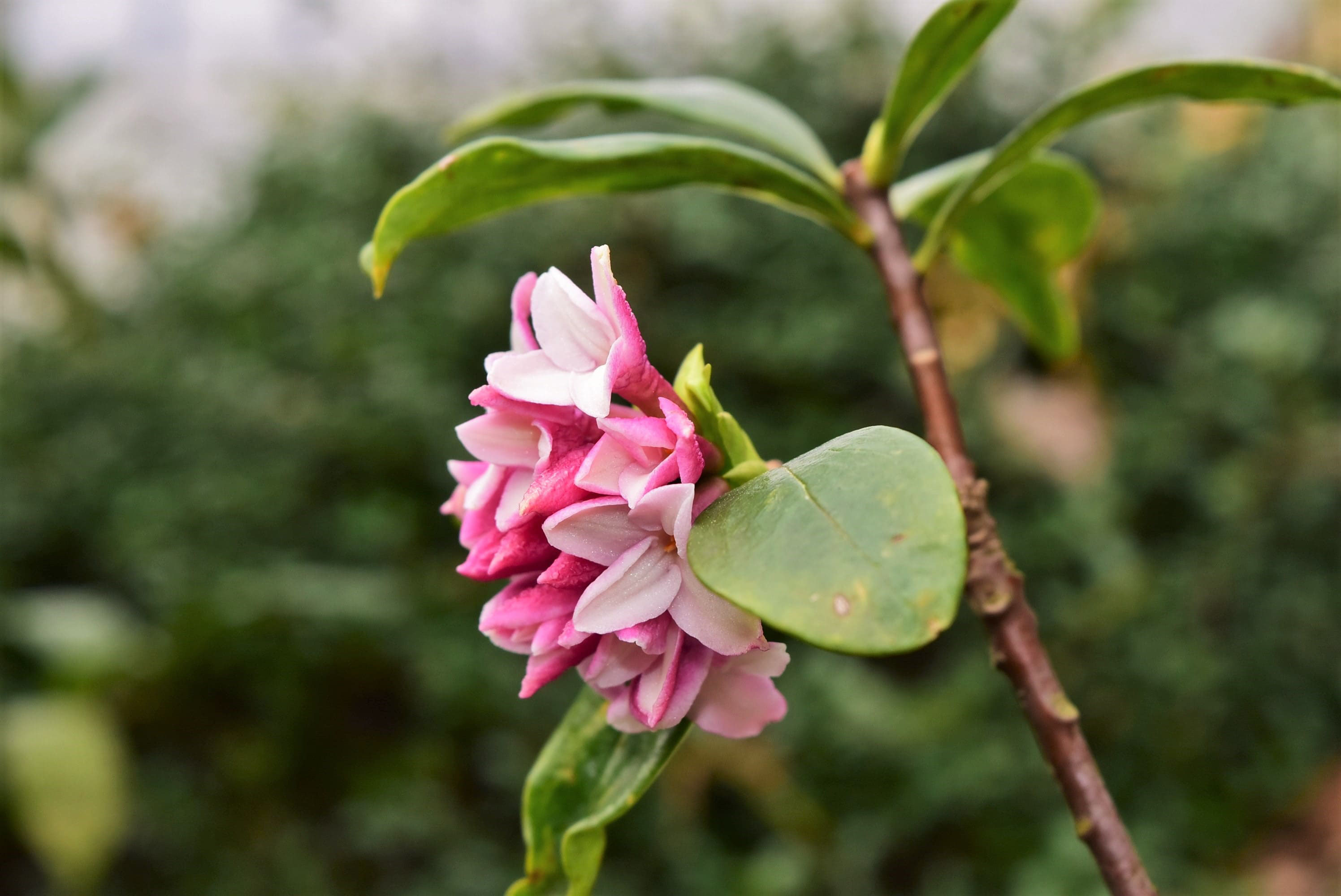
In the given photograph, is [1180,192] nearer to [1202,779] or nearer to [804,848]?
[1202,779]

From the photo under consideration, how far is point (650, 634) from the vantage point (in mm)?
356

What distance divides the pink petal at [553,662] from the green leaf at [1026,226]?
0.38 metres

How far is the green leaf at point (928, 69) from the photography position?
50 cm

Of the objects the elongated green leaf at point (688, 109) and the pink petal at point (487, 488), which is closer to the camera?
the pink petal at point (487, 488)

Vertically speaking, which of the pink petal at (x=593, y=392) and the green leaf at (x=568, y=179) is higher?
the green leaf at (x=568, y=179)

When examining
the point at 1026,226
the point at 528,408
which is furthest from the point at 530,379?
the point at 1026,226

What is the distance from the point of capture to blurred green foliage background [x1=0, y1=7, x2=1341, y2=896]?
1747mm

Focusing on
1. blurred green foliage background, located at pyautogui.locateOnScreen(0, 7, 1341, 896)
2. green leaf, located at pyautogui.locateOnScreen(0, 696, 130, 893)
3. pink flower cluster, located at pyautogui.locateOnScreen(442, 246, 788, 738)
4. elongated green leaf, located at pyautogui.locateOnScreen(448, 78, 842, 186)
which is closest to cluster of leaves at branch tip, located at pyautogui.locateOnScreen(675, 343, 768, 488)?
pink flower cluster, located at pyautogui.locateOnScreen(442, 246, 788, 738)

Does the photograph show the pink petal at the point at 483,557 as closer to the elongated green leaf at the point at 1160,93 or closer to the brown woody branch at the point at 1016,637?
the brown woody branch at the point at 1016,637

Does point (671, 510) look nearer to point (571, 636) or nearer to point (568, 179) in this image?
point (571, 636)

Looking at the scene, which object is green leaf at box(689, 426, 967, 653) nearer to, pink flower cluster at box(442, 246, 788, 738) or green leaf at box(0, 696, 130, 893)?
pink flower cluster at box(442, 246, 788, 738)

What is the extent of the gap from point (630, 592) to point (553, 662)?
0.19ft

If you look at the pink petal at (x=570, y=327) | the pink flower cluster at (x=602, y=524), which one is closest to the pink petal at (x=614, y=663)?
the pink flower cluster at (x=602, y=524)

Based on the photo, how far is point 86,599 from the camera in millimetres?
2172
